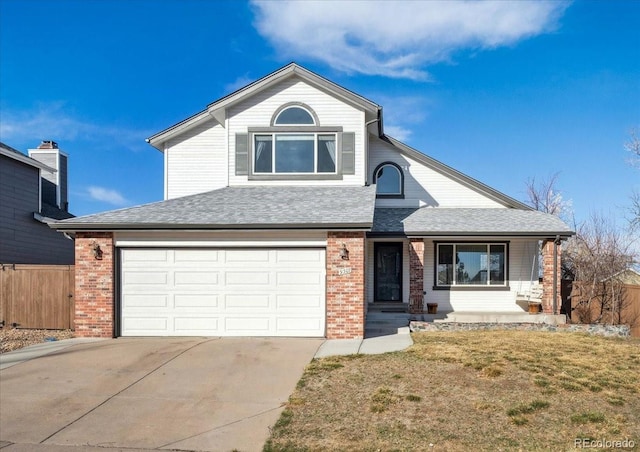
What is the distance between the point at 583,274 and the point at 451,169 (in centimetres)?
634

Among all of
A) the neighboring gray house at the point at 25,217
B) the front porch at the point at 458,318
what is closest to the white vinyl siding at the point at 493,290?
the front porch at the point at 458,318

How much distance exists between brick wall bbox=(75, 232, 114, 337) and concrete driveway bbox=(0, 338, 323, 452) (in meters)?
0.65

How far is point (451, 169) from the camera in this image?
672 inches

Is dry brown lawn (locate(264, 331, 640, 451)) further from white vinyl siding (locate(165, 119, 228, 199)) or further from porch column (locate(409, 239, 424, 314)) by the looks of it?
white vinyl siding (locate(165, 119, 228, 199))

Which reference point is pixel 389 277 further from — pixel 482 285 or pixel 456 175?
pixel 456 175

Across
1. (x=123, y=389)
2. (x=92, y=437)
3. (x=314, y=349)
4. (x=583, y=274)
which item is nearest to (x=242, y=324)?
(x=314, y=349)

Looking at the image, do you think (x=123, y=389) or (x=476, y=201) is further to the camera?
(x=476, y=201)

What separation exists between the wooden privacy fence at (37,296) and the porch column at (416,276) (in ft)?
33.1

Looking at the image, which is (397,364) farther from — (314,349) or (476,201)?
(476,201)

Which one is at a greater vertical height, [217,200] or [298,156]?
[298,156]

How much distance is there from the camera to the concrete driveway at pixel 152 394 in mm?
6193

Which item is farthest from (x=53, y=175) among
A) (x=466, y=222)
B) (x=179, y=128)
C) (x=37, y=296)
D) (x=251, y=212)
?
(x=466, y=222)

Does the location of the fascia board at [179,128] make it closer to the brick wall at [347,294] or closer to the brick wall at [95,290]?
the brick wall at [95,290]

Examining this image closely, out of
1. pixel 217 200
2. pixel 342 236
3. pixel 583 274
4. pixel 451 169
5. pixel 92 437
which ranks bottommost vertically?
pixel 92 437
